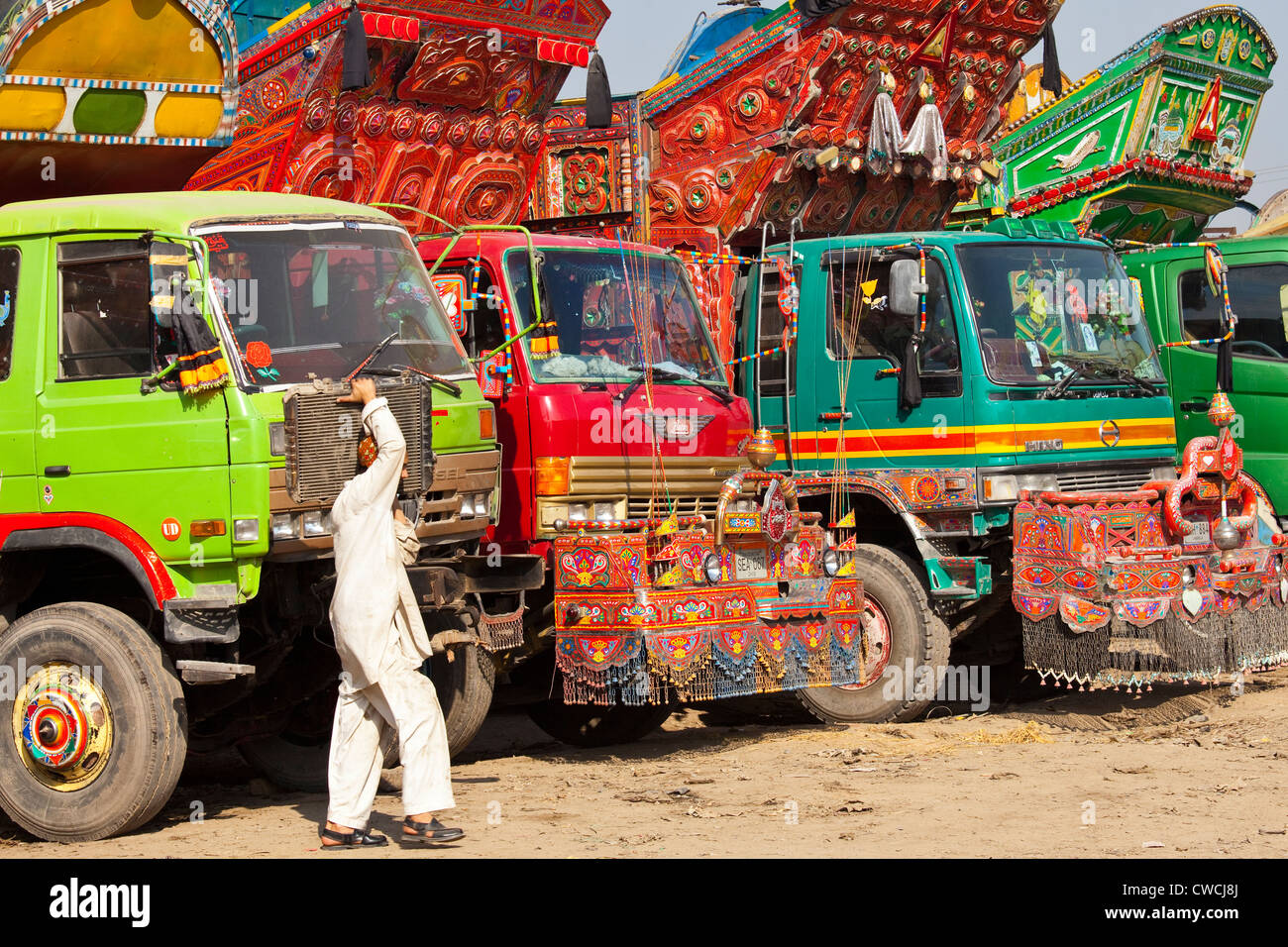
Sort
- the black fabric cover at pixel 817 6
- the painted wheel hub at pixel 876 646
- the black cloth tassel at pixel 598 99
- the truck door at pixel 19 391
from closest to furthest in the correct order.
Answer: the truck door at pixel 19 391
the painted wheel hub at pixel 876 646
the black cloth tassel at pixel 598 99
the black fabric cover at pixel 817 6

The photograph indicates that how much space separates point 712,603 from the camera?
872 centimetres

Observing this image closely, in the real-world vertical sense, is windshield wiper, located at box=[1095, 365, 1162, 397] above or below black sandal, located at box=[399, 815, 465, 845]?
above

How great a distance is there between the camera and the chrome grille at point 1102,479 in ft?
33.3

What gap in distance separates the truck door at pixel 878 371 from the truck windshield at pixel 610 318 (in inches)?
44.8

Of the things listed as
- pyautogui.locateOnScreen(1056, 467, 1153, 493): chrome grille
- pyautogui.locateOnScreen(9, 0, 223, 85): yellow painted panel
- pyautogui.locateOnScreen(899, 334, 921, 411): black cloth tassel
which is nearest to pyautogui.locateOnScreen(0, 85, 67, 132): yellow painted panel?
pyautogui.locateOnScreen(9, 0, 223, 85): yellow painted panel

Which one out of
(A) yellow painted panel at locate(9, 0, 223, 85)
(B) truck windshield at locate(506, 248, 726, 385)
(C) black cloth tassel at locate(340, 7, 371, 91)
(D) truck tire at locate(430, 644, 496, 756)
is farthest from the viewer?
(C) black cloth tassel at locate(340, 7, 371, 91)

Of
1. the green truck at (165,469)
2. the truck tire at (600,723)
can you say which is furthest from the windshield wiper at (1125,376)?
the green truck at (165,469)

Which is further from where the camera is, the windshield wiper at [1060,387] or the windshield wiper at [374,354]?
the windshield wiper at [1060,387]

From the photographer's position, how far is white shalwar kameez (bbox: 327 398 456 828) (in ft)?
21.9

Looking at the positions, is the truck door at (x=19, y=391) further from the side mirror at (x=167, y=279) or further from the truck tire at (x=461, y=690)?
the truck tire at (x=461, y=690)

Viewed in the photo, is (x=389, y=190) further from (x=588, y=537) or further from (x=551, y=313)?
(x=588, y=537)

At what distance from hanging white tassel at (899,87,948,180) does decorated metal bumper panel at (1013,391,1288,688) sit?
20.8 feet

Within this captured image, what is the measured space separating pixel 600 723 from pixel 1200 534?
374cm

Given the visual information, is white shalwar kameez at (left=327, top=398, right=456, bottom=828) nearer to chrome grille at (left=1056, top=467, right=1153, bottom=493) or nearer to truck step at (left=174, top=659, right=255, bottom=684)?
truck step at (left=174, top=659, right=255, bottom=684)
